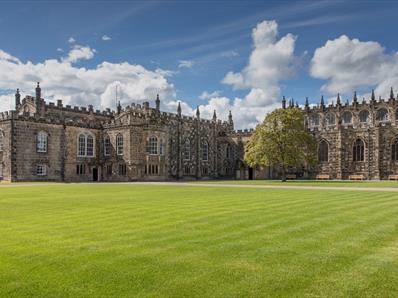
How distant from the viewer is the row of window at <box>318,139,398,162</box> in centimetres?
5381

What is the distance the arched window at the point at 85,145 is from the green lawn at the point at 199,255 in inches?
1660

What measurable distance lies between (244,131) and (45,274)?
6563cm

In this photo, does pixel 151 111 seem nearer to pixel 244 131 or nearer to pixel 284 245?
pixel 244 131

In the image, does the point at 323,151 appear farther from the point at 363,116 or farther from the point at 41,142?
the point at 41,142

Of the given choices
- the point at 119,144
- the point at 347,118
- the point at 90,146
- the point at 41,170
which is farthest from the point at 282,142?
the point at 41,170

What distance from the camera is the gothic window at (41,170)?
48.2m

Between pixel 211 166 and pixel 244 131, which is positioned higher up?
pixel 244 131

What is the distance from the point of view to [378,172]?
2136 inches

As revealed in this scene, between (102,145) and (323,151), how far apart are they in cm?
3416

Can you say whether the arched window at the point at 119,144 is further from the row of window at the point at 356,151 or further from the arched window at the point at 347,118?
the arched window at the point at 347,118

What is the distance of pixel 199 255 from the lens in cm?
740

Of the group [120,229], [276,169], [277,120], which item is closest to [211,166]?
[276,169]

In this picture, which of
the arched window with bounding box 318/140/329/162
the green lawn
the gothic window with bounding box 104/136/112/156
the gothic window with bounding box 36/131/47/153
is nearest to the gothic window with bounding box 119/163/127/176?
the gothic window with bounding box 104/136/112/156

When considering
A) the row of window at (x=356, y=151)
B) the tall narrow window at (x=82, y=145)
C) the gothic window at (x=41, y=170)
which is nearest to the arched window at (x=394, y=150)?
the row of window at (x=356, y=151)
